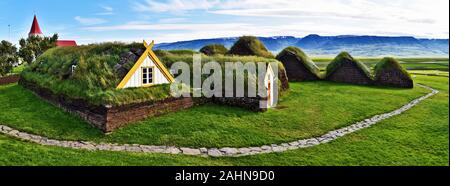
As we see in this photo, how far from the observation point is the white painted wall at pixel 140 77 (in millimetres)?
15234

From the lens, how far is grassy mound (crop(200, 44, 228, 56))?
3176 centimetres

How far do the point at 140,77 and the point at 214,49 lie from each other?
56.9ft

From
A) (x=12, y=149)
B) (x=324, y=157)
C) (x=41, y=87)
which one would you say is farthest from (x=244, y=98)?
(x=41, y=87)

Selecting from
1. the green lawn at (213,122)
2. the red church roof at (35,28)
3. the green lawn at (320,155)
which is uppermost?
the red church roof at (35,28)

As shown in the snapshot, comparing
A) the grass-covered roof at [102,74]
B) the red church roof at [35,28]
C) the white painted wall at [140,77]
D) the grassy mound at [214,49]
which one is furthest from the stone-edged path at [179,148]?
the red church roof at [35,28]

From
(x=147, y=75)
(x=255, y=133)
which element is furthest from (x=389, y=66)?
(x=147, y=75)

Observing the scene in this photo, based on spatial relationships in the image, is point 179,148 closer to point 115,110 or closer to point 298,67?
point 115,110

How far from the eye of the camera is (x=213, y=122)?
1388 centimetres

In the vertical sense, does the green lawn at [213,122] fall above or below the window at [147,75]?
below

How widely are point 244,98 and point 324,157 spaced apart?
676cm

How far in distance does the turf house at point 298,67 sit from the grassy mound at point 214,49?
6.14 meters

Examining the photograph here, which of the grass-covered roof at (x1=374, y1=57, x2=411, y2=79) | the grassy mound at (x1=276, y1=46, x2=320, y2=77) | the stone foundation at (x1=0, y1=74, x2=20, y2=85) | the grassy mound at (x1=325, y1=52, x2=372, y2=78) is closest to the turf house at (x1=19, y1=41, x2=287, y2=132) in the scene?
the stone foundation at (x1=0, y1=74, x2=20, y2=85)

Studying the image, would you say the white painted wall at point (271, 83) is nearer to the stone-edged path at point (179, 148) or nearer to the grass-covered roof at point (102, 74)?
the grass-covered roof at point (102, 74)

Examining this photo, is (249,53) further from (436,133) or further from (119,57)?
(436,133)
